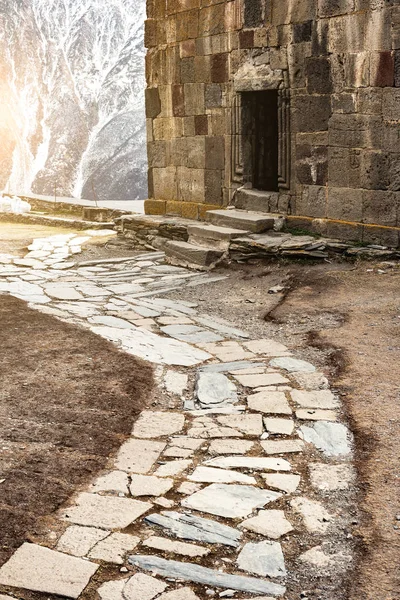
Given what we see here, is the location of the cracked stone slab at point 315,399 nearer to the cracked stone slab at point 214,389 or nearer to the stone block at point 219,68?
the cracked stone slab at point 214,389

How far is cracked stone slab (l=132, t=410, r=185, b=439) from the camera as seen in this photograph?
15.5 feet

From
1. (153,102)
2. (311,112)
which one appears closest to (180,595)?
(311,112)

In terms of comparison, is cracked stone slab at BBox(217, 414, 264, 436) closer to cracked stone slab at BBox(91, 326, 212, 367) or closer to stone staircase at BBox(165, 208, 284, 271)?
cracked stone slab at BBox(91, 326, 212, 367)

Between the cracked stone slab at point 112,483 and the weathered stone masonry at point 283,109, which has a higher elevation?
the weathered stone masonry at point 283,109

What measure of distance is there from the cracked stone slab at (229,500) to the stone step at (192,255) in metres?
6.05

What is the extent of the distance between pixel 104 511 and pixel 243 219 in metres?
6.94

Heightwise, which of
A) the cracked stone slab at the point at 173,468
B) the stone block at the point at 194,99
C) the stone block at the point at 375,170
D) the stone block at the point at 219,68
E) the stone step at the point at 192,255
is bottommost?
the cracked stone slab at the point at 173,468

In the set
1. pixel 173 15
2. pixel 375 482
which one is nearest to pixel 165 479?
Result: pixel 375 482

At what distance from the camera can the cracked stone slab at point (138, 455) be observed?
422cm

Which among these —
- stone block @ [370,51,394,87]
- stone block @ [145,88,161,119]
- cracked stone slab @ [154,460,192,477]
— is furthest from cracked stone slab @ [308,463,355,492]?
stone block @ [145,88,161,119]

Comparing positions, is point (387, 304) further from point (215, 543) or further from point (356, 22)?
point (215, 543)

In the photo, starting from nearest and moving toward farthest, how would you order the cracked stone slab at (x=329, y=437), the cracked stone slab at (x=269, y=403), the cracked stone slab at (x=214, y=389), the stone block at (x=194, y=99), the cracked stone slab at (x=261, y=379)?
the cracked stone slab at (x=329, y=437) < the cracked stone slab at (x=269, y=403) < the cracked stone slab at (x=214, y=389) < the cracked stone slab at (x=261, y=379) < the stone block at (x=194, y=99)

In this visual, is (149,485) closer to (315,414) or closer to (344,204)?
(315,414)

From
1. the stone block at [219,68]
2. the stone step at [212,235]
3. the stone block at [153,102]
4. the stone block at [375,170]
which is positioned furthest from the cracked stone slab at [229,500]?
the stone block at [153,102]
